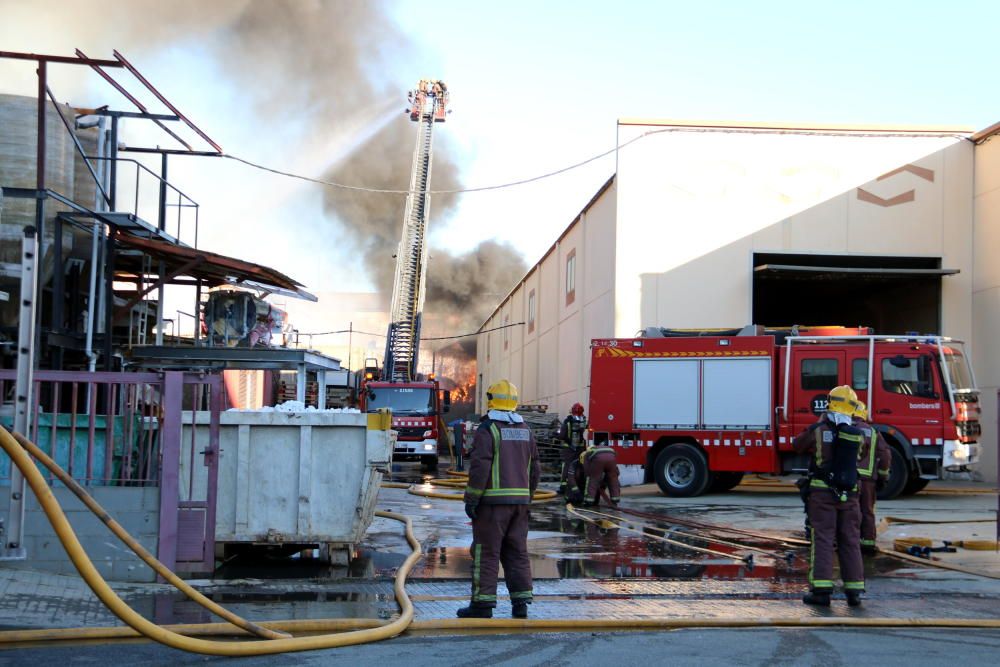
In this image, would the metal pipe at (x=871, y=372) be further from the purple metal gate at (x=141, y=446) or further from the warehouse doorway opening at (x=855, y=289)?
the purple metal gate at (x=141, y=446)

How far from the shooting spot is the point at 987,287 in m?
21.4

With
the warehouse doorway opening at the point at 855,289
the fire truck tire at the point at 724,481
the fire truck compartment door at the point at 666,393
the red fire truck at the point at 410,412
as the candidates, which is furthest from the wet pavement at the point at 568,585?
the red fire truck at the point at 410,412

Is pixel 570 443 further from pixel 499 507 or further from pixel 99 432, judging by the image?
pixel 499 507

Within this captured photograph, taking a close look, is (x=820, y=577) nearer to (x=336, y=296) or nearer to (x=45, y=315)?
(x=45, y=315)

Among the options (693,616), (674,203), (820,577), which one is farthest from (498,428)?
(674,203)

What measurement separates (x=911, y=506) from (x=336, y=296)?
167 ft

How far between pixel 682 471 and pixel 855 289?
11414 millimetres

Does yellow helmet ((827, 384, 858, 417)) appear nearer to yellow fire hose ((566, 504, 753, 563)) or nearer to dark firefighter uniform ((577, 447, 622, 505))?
yellow fire hose ((566, 504, 753, 563))

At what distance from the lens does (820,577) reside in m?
7.16

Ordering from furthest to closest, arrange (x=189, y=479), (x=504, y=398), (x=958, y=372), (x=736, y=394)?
1. (x=736, y=394)
2. (x=958, y=372)
3. (x=189, y=479)
4. (x=504, y=398)

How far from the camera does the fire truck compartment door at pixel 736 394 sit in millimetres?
16438

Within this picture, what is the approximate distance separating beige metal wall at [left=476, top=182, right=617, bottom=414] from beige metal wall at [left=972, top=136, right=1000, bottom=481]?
25.1 ft

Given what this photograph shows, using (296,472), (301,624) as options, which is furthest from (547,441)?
(301,624)

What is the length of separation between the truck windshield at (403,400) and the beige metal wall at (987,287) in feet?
39.6
